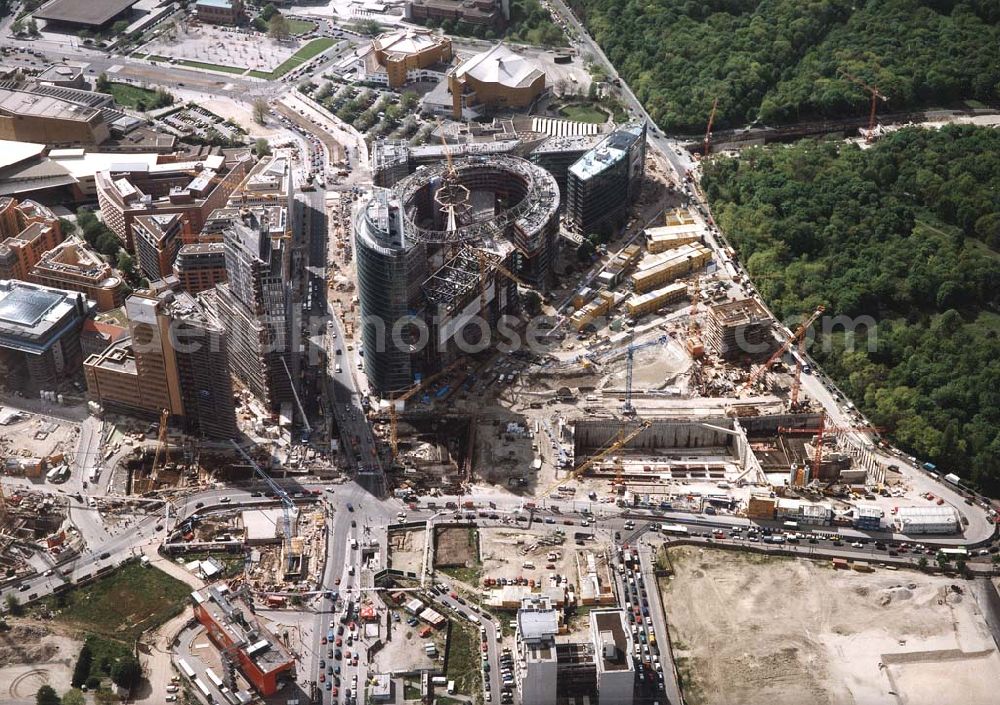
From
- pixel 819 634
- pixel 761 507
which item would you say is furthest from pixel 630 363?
pixel 819 634

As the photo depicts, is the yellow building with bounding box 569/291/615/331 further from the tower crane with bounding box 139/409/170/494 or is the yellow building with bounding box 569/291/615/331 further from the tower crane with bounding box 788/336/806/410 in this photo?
the tower crane with bounding box 139/409/170/494

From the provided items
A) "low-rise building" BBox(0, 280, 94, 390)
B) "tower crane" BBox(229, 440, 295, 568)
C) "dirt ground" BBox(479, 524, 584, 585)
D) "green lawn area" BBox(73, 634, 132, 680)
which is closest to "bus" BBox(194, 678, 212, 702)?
"green lawn area" BBox(73, 634, 132, 680)

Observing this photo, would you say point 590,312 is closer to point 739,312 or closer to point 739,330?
point 739,312

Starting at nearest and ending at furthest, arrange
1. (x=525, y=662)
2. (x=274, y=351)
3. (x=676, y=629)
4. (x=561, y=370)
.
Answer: (x=525, y=662)
(x=676, y=629)
(x=274, y=351)
(x=561, y=370)

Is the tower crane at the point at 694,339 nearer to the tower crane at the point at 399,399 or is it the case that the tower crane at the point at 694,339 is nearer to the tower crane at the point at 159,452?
the tower crane at the point at 399,399

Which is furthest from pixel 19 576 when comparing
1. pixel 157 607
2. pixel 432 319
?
pixel 432 319

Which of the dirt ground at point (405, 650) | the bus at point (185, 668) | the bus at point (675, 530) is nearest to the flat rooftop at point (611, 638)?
the dirt ground at point (405, 650)

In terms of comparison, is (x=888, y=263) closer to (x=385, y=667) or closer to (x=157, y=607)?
(x=385, y=667)

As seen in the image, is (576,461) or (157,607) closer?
(157,607)
